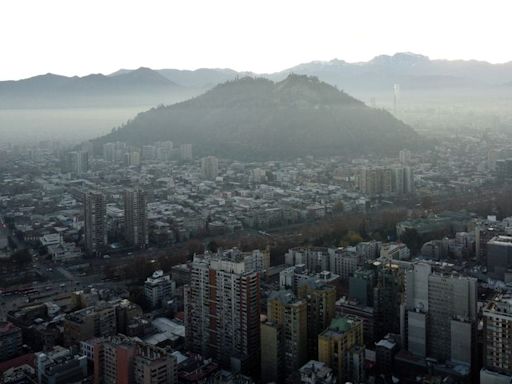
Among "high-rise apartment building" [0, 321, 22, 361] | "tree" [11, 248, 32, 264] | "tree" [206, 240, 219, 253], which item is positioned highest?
"tree" [206, 240, 219, 253]

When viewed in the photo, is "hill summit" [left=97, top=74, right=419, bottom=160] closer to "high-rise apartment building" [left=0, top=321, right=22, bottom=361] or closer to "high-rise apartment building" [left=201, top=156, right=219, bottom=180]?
"high-rise apartment building" [left=201, top=156, right=219, bottom=180]

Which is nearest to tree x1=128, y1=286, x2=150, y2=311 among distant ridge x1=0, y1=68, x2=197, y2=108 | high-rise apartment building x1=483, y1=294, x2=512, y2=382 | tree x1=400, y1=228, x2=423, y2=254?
high-rise apartment building x1=483, y1=294, x2=512, y2=382

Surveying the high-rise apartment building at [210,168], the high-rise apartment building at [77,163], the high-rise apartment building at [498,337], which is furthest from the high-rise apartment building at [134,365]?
the high-rise apartment building at [77,163]

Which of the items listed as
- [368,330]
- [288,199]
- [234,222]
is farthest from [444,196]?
[368,330]

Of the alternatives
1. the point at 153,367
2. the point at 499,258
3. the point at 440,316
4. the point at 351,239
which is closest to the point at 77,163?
the point at 351,239

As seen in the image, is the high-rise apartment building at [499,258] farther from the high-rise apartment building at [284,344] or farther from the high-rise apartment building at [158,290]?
the high-rise apartment building at [158,290]
